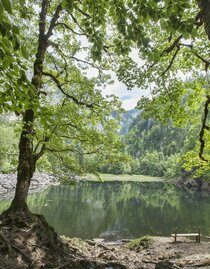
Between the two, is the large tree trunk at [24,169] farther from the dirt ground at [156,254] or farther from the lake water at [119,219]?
the lake water at [119,219]

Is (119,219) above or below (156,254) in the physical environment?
below

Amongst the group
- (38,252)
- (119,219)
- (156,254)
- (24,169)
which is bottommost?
(119,219)

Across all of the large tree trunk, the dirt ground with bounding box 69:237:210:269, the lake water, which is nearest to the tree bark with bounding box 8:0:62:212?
the large tree trunk

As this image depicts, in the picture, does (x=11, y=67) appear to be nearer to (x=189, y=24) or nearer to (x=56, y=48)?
(x=189, y=24)

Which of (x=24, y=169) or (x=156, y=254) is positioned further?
(x=156, y=254)

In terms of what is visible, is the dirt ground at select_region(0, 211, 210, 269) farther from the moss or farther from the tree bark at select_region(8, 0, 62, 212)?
the moss

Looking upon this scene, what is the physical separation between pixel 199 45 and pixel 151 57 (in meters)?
9.63

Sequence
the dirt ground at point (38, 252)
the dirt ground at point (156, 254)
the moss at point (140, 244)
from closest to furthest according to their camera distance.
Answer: the dirt ground at point (38, 252)
the dirt ground at point (156, 254)
the moss at point (140, 244)

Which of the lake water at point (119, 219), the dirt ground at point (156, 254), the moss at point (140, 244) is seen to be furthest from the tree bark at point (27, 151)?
the lake water at point (119, 219)

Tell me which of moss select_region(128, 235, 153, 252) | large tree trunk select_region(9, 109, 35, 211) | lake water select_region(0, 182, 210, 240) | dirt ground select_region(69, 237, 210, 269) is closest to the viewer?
large tree trunk select_region(9, 109, 35, 211)

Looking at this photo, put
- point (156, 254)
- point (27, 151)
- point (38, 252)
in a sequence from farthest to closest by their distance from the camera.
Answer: point (156, 254) < point (27, 151) < point (38, 252)

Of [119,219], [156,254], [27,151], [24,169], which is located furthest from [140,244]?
[119,219]

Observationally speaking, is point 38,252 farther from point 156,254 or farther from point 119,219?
point 119,219

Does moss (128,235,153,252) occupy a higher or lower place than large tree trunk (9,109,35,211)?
Result: lower
